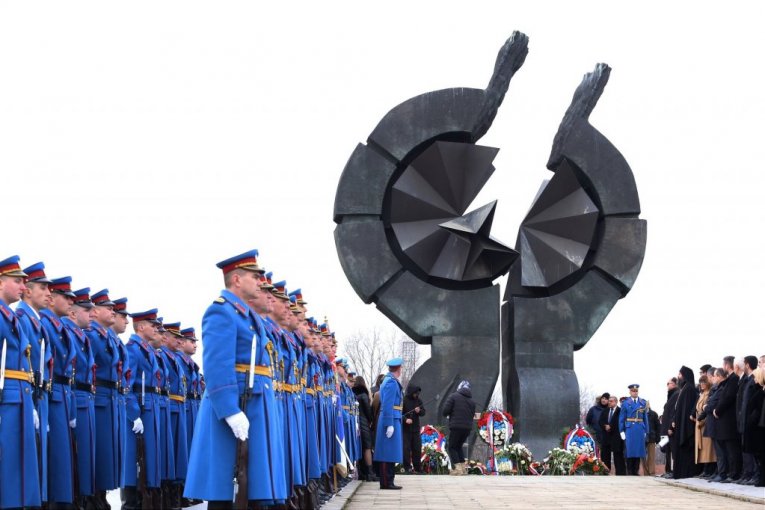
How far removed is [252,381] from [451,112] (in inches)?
599

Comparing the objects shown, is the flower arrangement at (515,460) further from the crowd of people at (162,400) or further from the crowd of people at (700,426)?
the crowd of people at (162,400)

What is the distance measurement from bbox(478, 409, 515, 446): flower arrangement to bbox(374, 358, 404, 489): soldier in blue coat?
268 inches

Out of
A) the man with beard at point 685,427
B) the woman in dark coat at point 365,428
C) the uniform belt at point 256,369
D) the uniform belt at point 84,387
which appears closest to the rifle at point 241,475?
the uniform belt at point 256,369

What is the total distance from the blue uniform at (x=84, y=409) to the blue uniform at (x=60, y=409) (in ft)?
0.60

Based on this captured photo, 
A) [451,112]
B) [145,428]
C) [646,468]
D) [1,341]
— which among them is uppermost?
[451,112]

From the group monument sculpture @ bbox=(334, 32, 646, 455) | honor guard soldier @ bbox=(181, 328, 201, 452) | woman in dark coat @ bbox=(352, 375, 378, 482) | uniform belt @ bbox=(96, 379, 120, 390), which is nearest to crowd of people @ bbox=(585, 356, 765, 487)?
monument sculpture @ bbox=(334, 32, 646, 455)

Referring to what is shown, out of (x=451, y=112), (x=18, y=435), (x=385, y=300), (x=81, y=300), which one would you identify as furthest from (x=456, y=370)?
(x=18, y=435)

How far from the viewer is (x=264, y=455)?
22.0 feet

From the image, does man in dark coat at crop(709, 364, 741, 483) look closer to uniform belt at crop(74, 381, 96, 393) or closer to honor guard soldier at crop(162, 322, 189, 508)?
honor guard soldier at crop(162, 322, 189, 508)

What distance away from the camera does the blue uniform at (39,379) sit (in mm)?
→ 7645

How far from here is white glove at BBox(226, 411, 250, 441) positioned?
6.47m

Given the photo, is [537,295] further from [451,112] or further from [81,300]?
[81,300]

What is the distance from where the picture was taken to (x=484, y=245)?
21.6 meters

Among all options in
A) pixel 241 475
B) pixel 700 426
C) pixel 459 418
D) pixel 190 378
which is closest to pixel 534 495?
pixel 700 426
